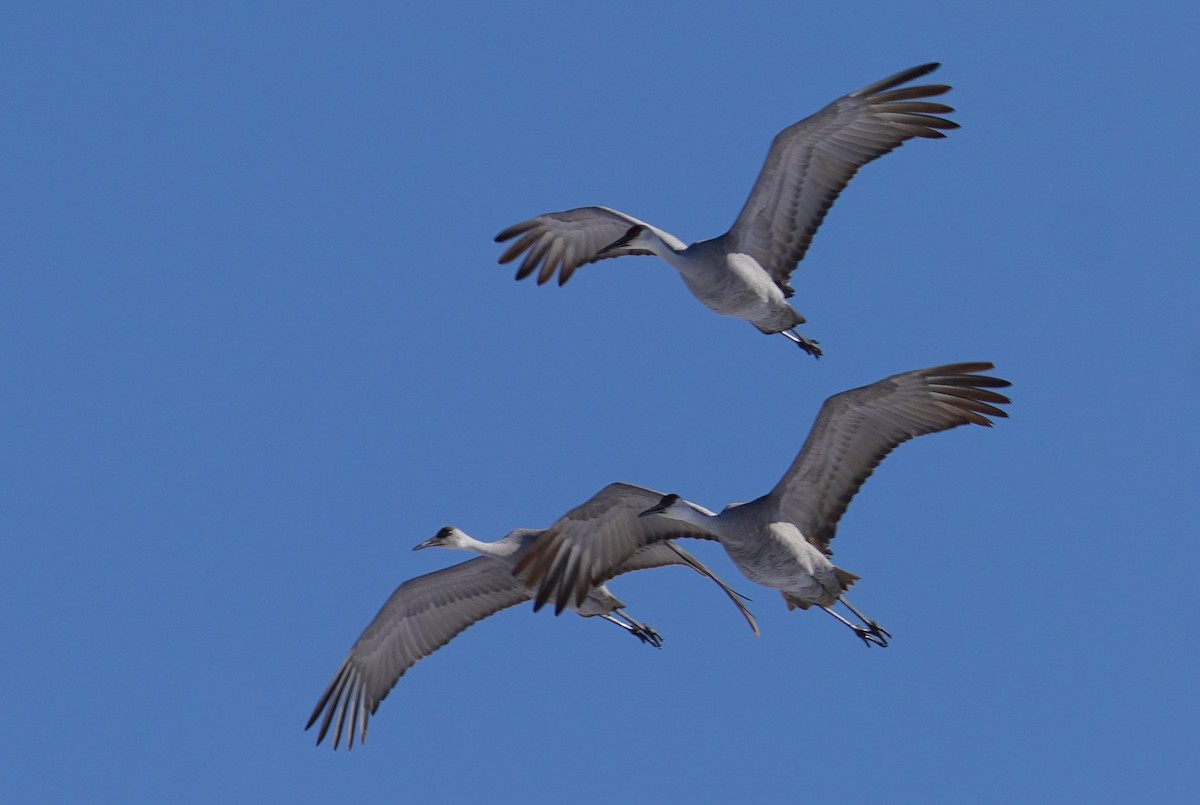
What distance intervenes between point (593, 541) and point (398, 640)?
3.76m

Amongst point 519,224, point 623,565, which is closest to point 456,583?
point 623,565

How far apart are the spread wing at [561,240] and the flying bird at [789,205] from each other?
92 cm

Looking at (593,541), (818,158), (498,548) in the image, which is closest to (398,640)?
(498,548)

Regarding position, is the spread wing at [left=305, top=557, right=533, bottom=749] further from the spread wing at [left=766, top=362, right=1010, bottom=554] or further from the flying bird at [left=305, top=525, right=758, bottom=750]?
the spread wing at [left=766, top=362, right=1010, bottom=554]

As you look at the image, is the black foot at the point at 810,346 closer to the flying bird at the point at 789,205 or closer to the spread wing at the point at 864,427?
the flying bird at the point at 789,205

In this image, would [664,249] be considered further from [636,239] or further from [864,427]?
[864,427]

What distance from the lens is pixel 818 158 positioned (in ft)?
64.0

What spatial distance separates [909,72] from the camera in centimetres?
1881

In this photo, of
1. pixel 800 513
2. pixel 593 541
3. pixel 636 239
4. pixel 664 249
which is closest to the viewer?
pixel 800 513

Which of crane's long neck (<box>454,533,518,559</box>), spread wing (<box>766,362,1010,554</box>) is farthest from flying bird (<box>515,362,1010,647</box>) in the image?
crane's long neck (<box>454,533,518,559</box>)

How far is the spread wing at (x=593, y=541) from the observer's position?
18.9 meters

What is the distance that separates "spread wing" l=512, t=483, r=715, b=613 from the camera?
62.1 feet

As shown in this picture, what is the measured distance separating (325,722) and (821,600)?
6569mm

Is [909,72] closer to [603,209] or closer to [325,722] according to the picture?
[603,209]
